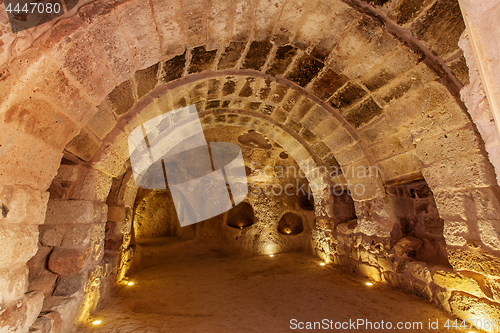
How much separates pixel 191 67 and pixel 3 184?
1.62 meters

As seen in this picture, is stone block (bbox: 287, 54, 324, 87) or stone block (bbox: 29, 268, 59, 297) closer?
stone block (bbox: 29, 268, 59, 297)

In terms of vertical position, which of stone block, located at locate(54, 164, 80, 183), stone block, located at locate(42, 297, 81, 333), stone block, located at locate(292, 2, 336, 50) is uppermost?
stone block, located at locate(292, 2, 336, 50)

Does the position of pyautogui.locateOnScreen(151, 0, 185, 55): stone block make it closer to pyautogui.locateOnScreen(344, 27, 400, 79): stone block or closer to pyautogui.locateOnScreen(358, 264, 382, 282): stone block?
pyautogui.locateOnScreen(344, 27, 400, 79): stone block

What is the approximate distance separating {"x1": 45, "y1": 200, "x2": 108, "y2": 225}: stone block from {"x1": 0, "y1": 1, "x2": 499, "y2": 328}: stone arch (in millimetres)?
38

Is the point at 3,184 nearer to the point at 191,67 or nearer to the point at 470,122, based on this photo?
the point at 191,67

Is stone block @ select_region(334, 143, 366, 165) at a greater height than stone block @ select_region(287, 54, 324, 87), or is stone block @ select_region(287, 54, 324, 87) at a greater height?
stone block @ select_region(287, 54, 324, 87)

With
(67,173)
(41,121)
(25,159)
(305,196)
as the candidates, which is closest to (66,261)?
(67,173)

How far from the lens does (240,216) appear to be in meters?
6.09

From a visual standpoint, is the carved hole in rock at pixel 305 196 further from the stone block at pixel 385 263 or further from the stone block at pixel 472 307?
the stone block at pixel 472 307

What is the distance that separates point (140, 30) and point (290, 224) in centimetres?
526

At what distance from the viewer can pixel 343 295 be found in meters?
2.78

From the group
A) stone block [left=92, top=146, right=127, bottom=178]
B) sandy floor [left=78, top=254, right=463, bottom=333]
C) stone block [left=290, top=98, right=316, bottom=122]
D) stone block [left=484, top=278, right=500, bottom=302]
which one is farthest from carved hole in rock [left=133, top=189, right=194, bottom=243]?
stone block [left=484, top=278, right=500, bottom=302]

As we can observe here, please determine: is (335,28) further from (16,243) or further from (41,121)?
(16,243)

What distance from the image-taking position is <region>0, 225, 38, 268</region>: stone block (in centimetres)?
126
